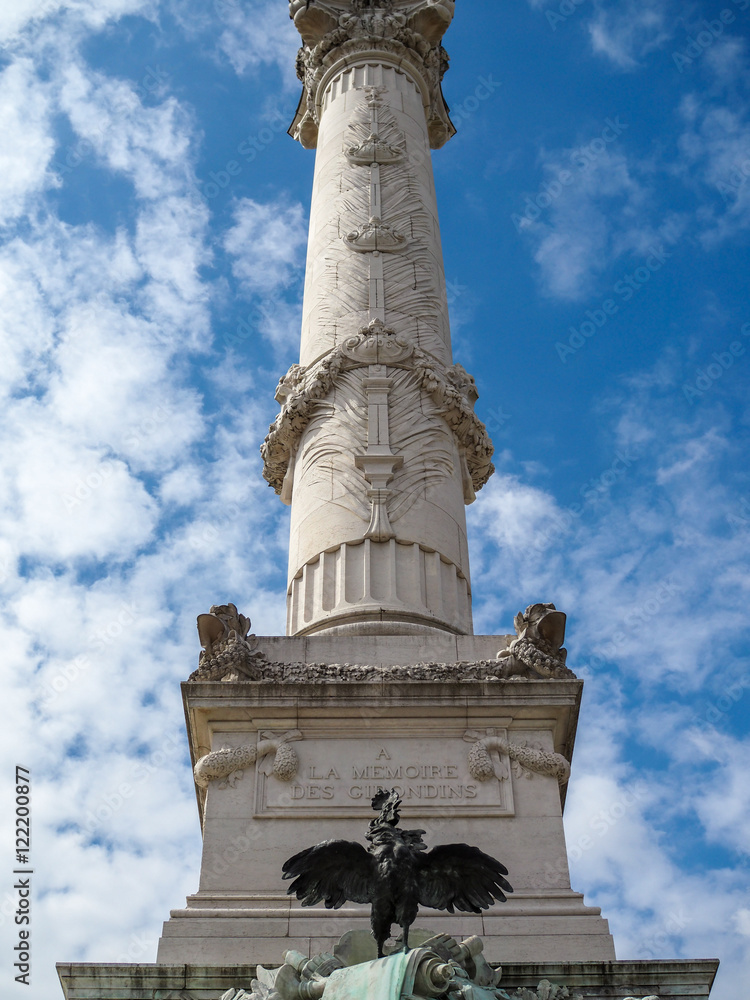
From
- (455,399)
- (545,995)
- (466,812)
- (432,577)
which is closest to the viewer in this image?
(545,995)

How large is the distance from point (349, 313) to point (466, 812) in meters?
10.3

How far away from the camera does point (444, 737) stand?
53.2 ft

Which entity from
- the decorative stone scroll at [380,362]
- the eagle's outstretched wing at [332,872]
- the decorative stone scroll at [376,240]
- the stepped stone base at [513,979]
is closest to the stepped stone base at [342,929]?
the stepped stone base at [513,979]

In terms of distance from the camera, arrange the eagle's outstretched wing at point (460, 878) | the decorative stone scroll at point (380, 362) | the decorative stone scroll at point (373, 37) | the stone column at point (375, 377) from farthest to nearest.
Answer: the decorative stone scroll at point (373, 37) → the decorative stone scroll at point (380, 362) → the stone column at point (375, 377) → the eagle's outstretched wing at point (460, 878)

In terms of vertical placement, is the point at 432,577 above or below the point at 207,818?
above

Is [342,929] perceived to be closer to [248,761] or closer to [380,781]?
[380,781]

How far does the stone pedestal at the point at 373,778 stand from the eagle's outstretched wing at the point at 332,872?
1.19 metres

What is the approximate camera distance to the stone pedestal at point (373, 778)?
46.7 feet

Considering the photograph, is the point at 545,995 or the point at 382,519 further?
the point at 382,519

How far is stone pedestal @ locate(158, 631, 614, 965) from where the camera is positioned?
14234mm

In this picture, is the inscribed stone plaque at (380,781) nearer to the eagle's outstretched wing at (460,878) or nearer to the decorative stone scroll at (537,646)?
the decorative stone scroll at (537,646)

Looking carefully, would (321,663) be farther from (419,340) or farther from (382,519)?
(419,340)

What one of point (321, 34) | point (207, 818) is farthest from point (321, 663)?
point (321, 34)

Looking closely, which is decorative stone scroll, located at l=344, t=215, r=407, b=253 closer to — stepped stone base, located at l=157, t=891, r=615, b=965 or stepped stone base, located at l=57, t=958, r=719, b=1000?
stepped stone base, located at l=157, t=891, r=615, b=965
